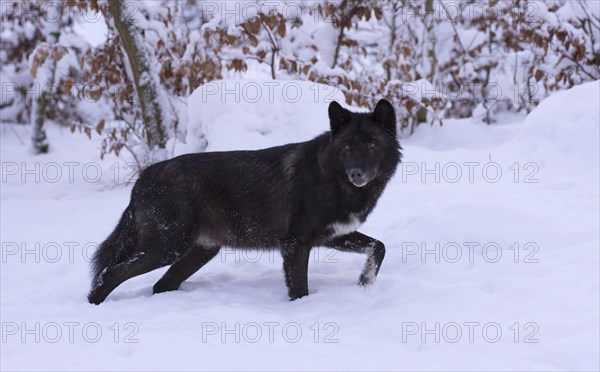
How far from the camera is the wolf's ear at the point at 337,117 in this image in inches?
179

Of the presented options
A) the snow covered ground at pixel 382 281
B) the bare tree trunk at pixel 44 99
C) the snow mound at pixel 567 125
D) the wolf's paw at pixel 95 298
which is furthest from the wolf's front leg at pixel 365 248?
the bare tree trunk at pixel 44 99

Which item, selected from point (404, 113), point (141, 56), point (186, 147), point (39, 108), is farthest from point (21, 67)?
point (404, 113)

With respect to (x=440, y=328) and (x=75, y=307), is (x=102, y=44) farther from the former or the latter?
(x=440, y=328)

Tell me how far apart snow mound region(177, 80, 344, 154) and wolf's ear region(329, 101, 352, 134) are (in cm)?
307

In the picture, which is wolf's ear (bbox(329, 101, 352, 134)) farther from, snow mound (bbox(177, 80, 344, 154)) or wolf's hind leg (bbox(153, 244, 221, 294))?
snow mound (bbox(177, 80, 344, 154))

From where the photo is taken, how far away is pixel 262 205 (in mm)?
4816

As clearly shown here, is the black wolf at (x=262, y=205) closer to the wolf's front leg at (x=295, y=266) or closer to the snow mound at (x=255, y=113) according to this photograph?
the wolf's front leg at (x=295, y=266)

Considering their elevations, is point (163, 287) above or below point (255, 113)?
below

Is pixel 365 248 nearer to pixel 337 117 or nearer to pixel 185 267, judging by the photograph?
pixel 337 117

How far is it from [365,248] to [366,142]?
35.9 inches

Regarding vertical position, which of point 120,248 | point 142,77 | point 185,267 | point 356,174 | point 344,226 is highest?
point 142,77

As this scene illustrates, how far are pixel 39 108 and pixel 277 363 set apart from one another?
1079 centimetres

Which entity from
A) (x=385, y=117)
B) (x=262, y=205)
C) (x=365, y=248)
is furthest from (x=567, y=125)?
(x=262, y=205)

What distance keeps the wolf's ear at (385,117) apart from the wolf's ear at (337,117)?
8.0 inches
